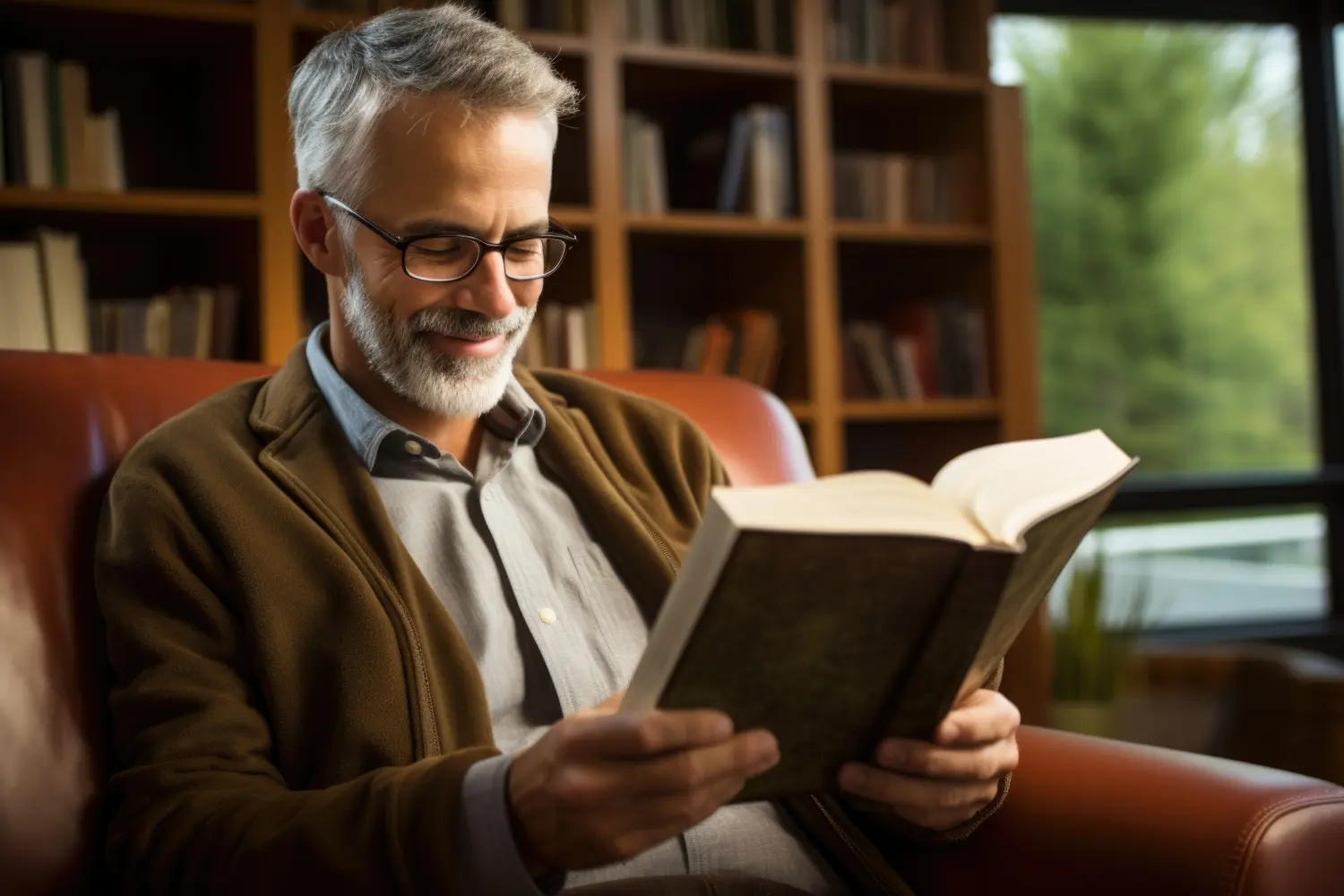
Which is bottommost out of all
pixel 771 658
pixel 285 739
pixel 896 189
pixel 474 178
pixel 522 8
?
pixel 285 739

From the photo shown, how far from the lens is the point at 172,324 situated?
2.68 meters

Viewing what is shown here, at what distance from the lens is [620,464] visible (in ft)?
4.93

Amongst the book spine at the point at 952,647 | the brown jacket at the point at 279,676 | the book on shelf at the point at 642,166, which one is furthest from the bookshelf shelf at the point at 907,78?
the book spine at the point at 952,647

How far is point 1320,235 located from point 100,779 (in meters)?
3.95

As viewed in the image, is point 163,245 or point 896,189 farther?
point 896,189

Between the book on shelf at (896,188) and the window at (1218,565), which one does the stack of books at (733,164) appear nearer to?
the book on shelf at (896,188)

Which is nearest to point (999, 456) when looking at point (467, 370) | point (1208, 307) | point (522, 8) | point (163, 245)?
point (467, 370)

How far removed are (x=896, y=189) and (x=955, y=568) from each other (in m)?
2.74

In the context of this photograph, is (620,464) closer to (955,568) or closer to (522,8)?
(955,568)

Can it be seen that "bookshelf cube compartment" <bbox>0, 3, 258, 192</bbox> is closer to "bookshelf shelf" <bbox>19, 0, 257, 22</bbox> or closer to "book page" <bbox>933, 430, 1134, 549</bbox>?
"bookshelf shelf" <bbox>19, 0, 257, 22</bbox>

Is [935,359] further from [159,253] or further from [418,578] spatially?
[418,578]

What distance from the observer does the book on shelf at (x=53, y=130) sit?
2.53 meters

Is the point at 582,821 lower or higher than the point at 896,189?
lower

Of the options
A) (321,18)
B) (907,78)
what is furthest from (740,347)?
(321,18)
